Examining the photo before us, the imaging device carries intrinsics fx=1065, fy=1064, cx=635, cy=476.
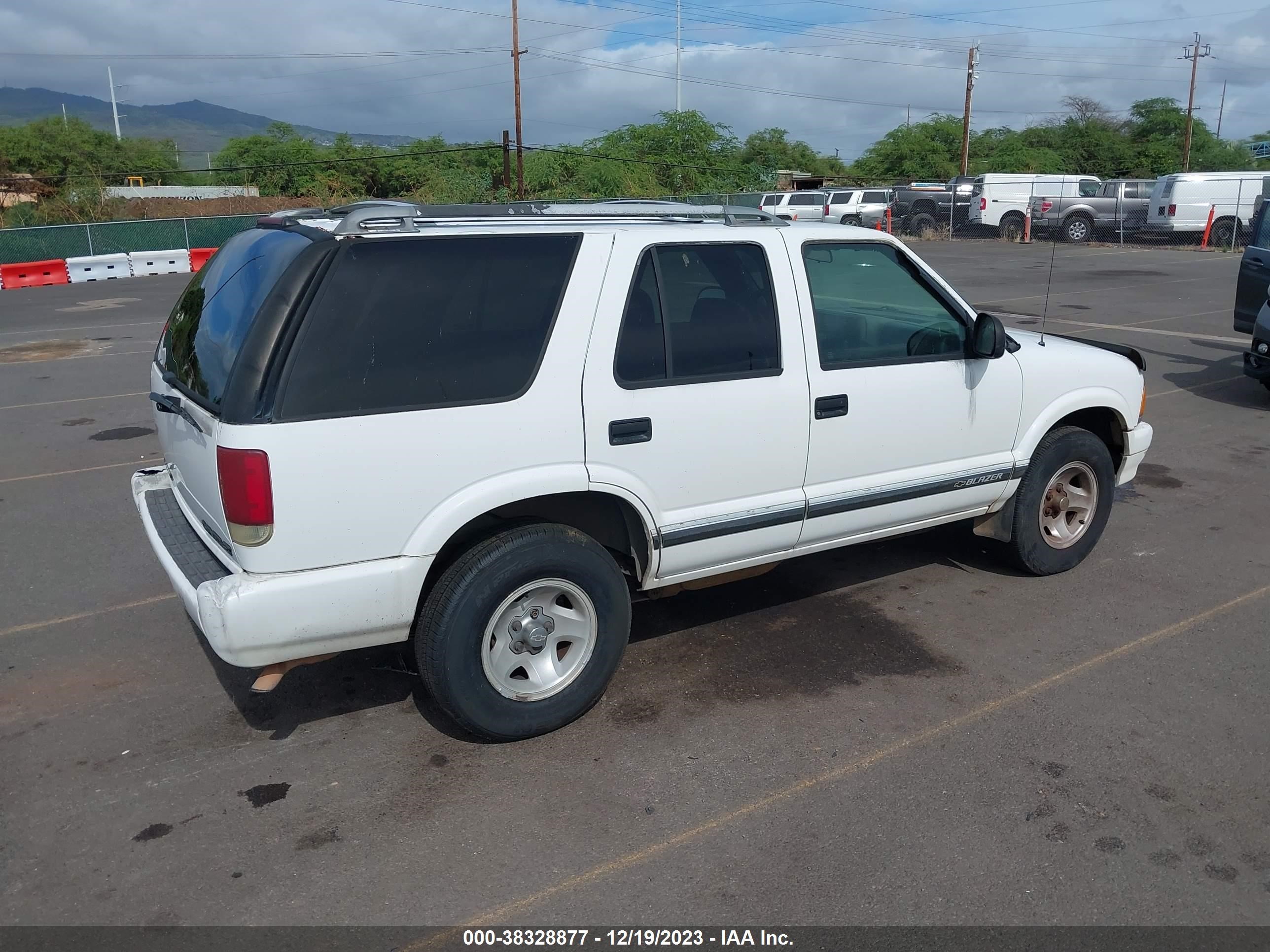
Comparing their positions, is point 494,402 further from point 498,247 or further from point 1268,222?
point 1268,222

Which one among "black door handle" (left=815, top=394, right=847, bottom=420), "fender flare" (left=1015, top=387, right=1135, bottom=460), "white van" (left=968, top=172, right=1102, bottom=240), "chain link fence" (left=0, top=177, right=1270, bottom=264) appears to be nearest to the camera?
"black door handle" (left=815, top=394, right=847, bottom=420)

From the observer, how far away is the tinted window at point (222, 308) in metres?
3.67

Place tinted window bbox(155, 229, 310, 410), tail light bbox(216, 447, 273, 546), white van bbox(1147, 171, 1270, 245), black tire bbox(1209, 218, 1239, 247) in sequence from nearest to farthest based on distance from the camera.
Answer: tail light bbox(216, 447, 273, 546), tinted window bbox(155, 229, 310, 410), black tire bbox(1209, 218, 1239, 247), white van bbox(1147, 171, 1270, 245)

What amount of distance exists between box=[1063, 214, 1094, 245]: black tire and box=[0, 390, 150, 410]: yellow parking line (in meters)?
28.6

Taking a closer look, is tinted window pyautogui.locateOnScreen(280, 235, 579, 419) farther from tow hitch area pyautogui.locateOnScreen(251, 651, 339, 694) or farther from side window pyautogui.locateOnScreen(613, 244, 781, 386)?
tow hitch area pyautogui.locateOnScreen(251, 651, 339, 694)

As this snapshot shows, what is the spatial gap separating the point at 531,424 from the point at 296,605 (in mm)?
1014

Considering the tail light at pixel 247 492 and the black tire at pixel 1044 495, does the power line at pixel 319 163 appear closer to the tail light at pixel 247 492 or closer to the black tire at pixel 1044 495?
the black tire at pixel 1044 495

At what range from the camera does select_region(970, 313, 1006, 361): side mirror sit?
4.87 m

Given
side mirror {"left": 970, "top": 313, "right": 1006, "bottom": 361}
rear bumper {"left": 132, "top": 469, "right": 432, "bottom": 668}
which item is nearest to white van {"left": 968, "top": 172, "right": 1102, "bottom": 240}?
side mirror {"left": 970, "top": 313, "right": 1006, "bottom": 361}

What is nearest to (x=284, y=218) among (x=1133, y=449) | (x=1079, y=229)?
(x=1133, y=449)

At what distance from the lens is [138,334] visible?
52.1 feet

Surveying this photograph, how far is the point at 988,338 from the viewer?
16.0 feet

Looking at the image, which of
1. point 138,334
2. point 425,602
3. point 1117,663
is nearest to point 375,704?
point 425,602

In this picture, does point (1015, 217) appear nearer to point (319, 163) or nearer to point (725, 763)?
point (319, 163)
